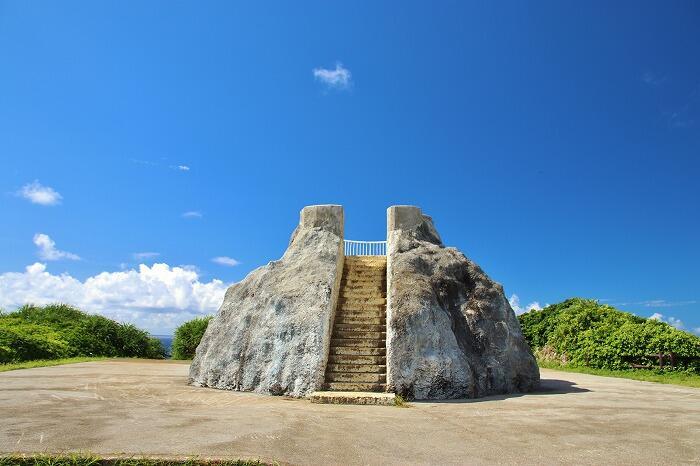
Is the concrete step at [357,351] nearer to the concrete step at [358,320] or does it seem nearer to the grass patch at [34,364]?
the concrete step at [358,320]

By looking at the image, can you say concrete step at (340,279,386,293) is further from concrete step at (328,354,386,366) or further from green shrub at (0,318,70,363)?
green shrub at (0,318,70,363)

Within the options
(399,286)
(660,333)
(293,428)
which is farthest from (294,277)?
(660,333)

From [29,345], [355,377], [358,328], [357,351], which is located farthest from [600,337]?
[29,345]

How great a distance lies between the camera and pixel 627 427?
23.6ft

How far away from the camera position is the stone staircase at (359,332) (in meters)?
10.2

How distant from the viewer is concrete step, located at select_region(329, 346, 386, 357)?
35.8ft

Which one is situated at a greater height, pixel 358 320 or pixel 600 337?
pixel 600 337

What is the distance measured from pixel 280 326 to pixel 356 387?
2.11 meters

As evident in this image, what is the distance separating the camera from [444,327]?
10523mm

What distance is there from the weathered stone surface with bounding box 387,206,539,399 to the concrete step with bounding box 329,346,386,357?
27.5 inches

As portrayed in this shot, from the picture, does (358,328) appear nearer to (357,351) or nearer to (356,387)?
(357,351)

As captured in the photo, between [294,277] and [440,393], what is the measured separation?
4330 millimetres

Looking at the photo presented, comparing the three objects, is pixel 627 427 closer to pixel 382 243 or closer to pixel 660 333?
pixel 382 243

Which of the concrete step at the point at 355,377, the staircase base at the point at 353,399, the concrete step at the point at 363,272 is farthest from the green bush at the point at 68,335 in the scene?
the staircase base at the point at 353,399
